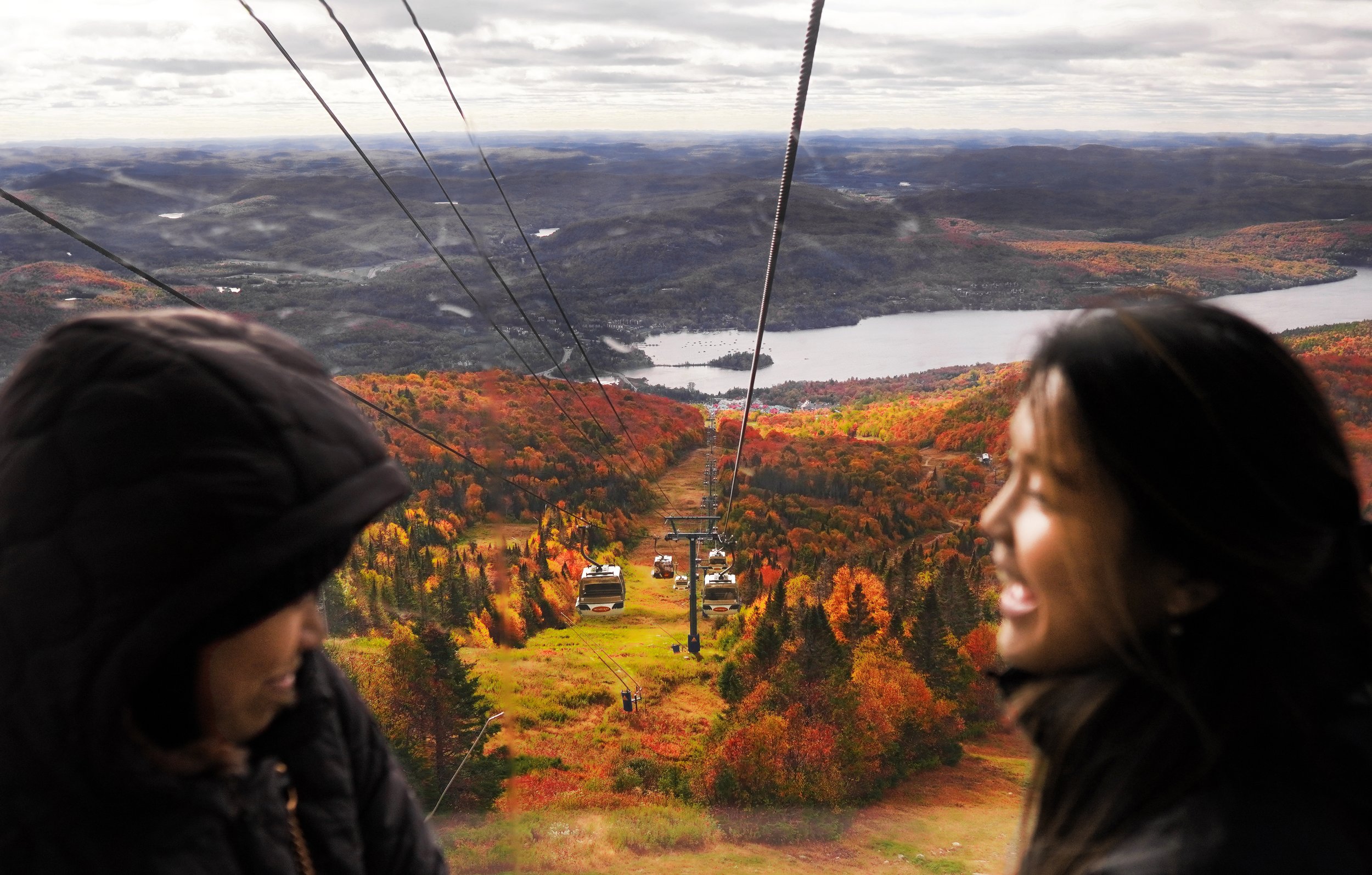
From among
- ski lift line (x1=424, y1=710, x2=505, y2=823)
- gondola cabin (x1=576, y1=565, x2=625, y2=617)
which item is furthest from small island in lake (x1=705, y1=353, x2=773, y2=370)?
ski lift line (x1=424, y1=710, x2=505, y2=823)

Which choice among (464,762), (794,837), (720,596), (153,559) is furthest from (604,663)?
(153,559)

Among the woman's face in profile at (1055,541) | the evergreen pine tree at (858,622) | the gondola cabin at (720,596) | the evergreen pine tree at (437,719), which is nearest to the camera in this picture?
the woman's face in profile at (1055,541)

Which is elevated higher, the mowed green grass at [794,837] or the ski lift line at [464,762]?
the ski lift line at [464,762]

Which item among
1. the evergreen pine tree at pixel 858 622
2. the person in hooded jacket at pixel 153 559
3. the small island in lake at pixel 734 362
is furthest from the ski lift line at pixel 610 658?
the person in hooded jacket at pixel 153 559

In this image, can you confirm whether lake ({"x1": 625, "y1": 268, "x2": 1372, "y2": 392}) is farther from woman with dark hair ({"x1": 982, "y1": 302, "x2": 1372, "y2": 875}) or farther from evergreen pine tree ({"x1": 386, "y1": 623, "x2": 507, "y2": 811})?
woman with dark hair ({"x1": 982, "y1": 302, "x2": 1372, "y2": 875})

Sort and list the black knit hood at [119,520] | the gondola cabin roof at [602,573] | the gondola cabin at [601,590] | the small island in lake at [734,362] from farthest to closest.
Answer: the small island in lake at [734,362], the gondola cabin roof at [602,573], the gondola cabin at [601,590], the black knit hood at [119,520]

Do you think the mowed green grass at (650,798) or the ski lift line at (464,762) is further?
the ski lift line at (464,762)

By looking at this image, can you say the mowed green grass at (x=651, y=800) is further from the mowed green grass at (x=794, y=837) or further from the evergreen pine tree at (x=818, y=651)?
the evergreen pine tree at (x=818, y=651)
